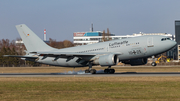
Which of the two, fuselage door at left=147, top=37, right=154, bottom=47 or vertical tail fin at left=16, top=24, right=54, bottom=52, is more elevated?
vertical tail fin at left=16, top=24, right=54, bottom=52

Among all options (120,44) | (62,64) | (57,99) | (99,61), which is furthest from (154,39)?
(57,99)

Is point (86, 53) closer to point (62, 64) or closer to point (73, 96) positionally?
point (62, 64)

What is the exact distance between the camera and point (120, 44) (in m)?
37.8

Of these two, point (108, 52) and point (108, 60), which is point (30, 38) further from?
point (108, 60)

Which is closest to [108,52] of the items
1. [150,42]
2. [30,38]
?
[150,42]

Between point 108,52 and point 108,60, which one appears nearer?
point 108,60

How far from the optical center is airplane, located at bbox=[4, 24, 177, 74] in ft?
118

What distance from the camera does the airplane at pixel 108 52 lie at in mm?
35938

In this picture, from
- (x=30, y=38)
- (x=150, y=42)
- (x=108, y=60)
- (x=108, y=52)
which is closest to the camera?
(x=108, y=60)

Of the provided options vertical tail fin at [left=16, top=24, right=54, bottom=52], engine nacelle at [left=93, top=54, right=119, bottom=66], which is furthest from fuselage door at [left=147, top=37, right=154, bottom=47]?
vertical tail fin at [left=16, top=24, right=54, bottom=52]

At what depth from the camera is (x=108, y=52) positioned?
126 feet

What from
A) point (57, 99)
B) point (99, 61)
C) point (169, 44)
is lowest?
point (57, 99)

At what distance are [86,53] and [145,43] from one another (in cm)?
939

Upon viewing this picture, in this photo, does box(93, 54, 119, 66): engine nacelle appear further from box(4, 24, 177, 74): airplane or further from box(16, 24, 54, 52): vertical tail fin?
box(16, 24, 54, 52): vertical tail fin
